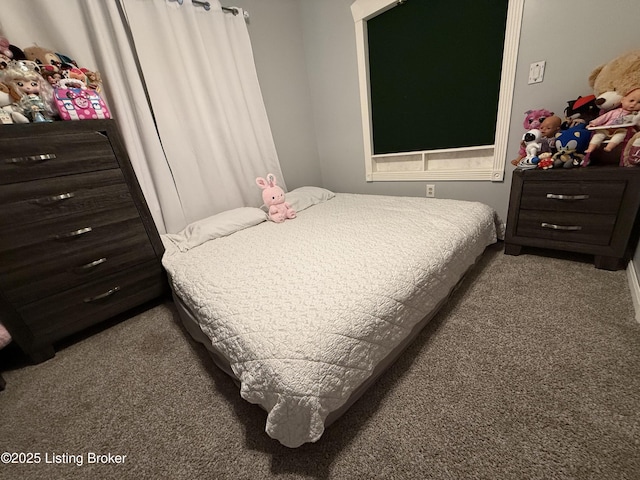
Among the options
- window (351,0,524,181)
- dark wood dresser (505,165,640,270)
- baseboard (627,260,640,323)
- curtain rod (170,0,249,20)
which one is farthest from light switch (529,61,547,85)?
curtain rod (170,0,249,20)

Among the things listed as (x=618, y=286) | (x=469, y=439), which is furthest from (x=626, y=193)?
(x=469, y=439)

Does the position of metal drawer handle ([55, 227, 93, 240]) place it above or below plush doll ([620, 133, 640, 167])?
below

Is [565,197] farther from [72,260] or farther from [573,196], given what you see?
[72,260]

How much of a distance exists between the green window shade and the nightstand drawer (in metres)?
0.67

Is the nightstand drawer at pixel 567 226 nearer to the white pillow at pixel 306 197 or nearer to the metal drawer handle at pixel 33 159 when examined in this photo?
the white pillow at pixel 306 197

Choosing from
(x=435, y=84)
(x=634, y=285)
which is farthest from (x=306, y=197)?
(x=634, y=285)

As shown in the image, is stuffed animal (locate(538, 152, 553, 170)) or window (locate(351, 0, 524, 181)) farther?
window (locate(351, 0, 524, 181))

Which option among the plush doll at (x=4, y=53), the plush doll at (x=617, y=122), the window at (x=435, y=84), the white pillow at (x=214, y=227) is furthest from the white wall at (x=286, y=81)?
the plush doll at (x=617, y=122)

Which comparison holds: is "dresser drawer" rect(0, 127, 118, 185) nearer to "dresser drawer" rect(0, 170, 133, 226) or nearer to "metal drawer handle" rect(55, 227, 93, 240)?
"dresser drawer" rect(0, 170, 133, 226)

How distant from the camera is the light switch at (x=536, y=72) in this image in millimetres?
1518

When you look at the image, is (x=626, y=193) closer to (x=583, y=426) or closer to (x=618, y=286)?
(x=618, y=286)

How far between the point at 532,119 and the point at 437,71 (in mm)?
774

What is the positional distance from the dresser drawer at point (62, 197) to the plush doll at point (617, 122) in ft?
8.75

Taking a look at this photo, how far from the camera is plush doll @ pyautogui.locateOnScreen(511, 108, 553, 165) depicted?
1530 mm
